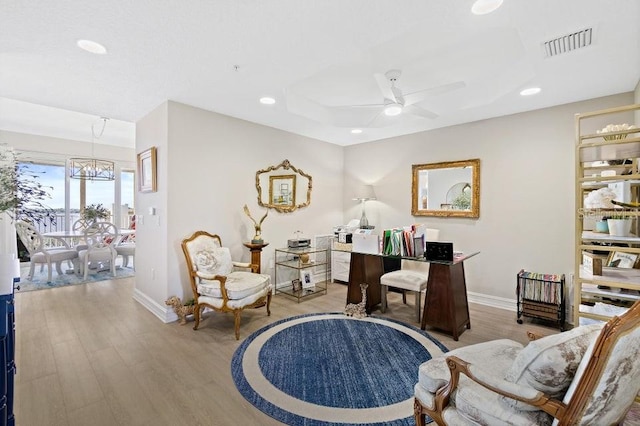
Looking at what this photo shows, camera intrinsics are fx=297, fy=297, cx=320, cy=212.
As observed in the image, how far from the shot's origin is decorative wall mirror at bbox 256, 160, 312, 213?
14.5 feet

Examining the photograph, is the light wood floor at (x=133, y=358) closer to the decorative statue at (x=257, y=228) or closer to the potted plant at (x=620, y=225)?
the decorative statue at (x=257, y=228)

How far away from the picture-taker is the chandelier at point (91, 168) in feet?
19.4

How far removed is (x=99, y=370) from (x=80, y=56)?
2.57 m

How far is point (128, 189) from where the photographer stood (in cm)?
737

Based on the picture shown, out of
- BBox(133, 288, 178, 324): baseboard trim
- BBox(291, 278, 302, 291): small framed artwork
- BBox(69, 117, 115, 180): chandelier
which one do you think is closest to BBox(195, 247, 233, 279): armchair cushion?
BBox(133, 288, 178, 324): baseboard trim

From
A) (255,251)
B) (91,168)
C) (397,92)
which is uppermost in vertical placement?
(397,92)

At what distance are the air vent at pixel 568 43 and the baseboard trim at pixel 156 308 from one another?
14.3 feet

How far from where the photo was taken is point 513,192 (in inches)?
151

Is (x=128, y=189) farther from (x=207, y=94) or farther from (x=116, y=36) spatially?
(x=116, y=36)

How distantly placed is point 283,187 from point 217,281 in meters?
1.91

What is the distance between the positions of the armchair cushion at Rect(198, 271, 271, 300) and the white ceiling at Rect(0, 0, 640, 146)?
80.8 inches

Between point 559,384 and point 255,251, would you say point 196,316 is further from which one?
point 559,384

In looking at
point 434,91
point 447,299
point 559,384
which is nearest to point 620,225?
point 447,299

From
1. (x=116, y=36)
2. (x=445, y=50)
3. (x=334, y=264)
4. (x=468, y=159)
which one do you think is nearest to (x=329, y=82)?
(x=445, y=50)
